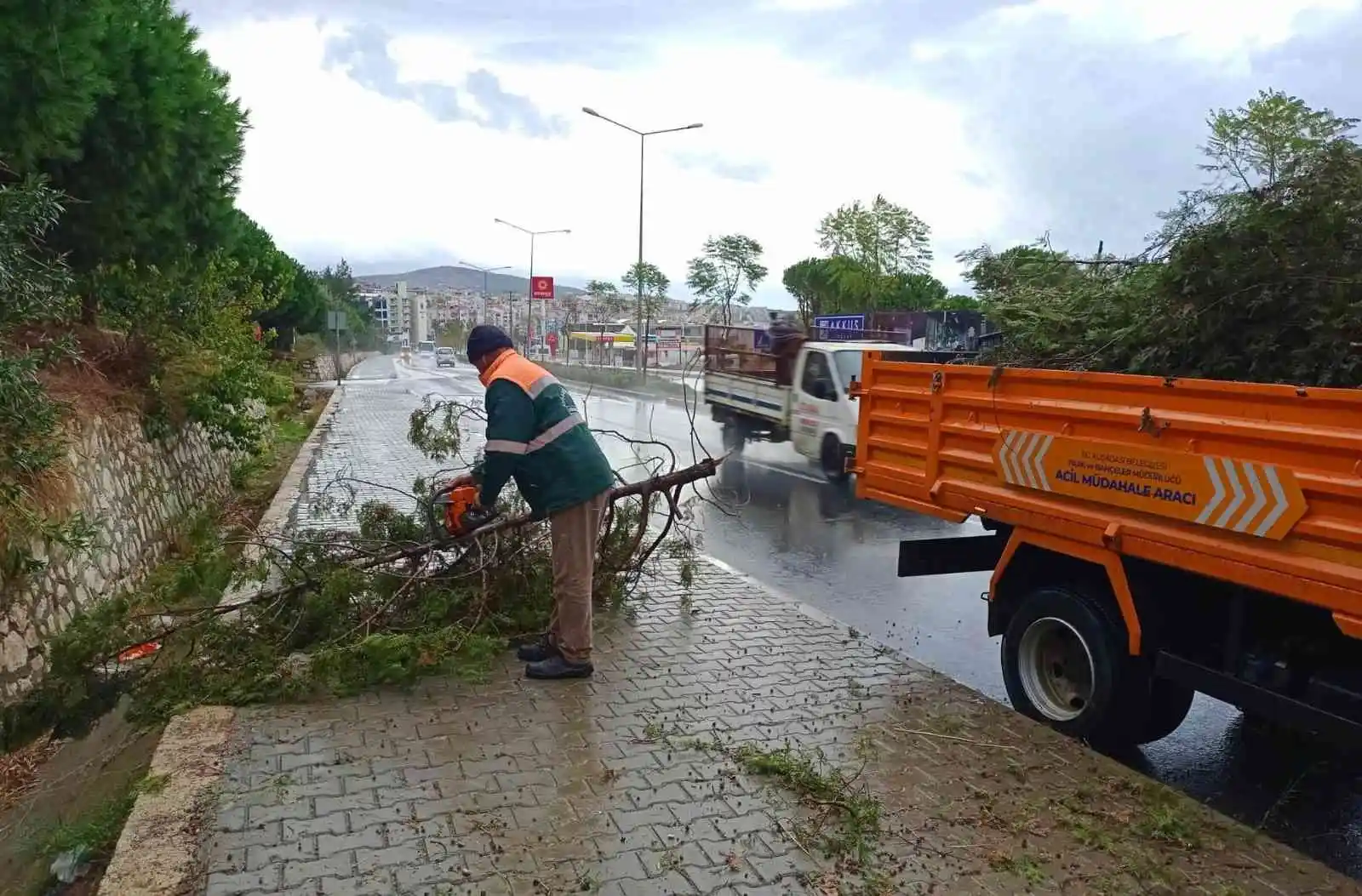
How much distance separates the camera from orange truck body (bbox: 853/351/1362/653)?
3439 millimetres

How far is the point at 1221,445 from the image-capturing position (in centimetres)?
383

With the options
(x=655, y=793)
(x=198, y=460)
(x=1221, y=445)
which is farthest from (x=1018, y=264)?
(x=198, y=460)

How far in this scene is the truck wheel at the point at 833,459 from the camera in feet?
41.8

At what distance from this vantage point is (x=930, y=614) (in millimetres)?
7316

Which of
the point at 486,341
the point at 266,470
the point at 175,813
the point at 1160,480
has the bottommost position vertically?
the point at 266,470

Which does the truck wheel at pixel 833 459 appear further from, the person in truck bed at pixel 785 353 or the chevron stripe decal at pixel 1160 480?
the chevron stripe decal at pixel 1160 480

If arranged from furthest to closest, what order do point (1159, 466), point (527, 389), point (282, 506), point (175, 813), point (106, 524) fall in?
1. point (282, 506)
2. point (106, 524)
3. point (527, 389)
4. point (1159, 466)
5. point (175, 813)

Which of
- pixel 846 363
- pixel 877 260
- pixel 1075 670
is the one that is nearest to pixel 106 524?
pixel 1075 670

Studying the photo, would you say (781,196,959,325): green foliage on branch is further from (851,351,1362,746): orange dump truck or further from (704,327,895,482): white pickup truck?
(851,351,1362,746): orange dump truck

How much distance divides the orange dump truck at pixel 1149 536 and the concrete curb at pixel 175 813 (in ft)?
12.1

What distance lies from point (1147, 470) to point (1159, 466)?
5 cm

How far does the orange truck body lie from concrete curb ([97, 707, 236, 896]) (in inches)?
147

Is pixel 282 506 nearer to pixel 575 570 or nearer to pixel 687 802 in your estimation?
pixel 575 570

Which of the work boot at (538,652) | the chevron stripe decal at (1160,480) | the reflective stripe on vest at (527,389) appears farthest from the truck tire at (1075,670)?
the reflective stripe on vest at (527,389)
